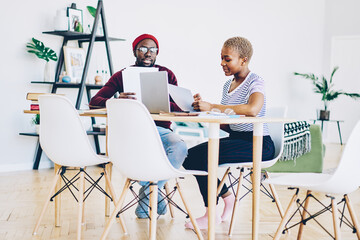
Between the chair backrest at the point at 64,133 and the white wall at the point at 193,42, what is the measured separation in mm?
2579

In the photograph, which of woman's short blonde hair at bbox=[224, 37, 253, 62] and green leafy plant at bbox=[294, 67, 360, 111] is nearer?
woman's short blonde hair at bbox=[224, 37, 253, 62]

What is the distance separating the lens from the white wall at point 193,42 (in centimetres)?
491

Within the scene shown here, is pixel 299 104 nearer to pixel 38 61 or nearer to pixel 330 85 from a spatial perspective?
pixel 330 85

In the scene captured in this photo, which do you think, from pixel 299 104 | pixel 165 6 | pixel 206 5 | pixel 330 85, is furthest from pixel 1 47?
pixel 330 85

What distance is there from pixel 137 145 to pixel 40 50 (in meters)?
3.13

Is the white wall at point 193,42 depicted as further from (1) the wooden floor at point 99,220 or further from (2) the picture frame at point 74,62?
(1) the wooden floor at point 99,220

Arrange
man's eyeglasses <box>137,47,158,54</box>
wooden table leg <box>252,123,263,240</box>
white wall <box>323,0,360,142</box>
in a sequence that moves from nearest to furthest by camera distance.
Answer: wooden table leg <box>252,123,263,240</box> < man's eyeglasses <box>137,47,158,54</box> < white wall <box>323,0,360,142</box>

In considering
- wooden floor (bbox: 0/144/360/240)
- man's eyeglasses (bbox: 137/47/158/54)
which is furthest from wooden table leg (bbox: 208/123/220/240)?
man's eyeglasses (bbox: 137/47/158/54)

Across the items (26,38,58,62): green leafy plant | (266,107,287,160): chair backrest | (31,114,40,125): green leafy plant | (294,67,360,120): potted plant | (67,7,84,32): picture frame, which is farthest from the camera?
(294,67,360,120): potted plant

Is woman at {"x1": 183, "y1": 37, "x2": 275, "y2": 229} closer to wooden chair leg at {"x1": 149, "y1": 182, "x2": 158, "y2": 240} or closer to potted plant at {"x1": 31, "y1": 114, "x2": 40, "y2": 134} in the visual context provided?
wooden chair leg at {"x1": 149, "y1": 182, "x2": 158, "y2": 240}

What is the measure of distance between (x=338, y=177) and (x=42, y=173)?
3.53m

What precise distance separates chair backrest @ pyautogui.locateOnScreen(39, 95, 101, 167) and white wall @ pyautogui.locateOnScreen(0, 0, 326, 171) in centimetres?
258

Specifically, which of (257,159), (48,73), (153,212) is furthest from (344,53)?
(153,212)

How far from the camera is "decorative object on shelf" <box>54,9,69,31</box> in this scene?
16.3ft
